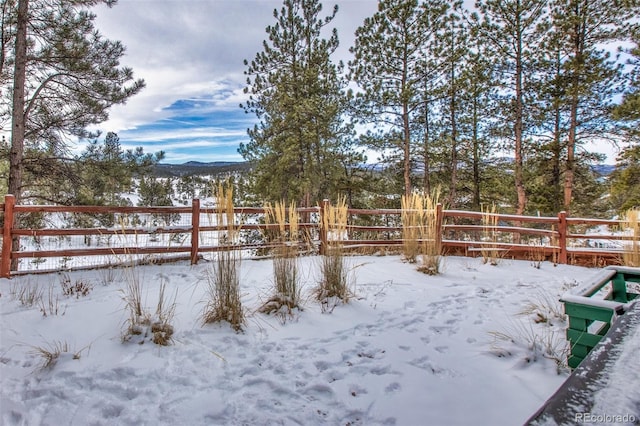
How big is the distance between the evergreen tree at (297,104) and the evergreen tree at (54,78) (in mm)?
4919

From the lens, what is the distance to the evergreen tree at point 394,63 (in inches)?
367

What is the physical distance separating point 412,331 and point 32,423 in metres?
2.37

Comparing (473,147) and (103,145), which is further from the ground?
(473,147)

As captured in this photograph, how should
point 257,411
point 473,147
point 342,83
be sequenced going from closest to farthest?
point 257,411
point 342,83
point 473,147

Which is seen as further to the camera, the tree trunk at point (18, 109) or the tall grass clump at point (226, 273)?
the tree trunk at point (18, 109)

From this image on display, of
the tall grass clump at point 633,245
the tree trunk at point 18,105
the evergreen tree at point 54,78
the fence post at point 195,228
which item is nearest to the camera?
the tall grass clump at point 633,245

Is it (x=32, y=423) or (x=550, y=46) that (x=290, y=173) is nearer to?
(x=550, y=46)

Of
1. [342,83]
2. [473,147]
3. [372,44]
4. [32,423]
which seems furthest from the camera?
[473,147]

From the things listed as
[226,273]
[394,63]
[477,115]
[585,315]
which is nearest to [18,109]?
[226,273]

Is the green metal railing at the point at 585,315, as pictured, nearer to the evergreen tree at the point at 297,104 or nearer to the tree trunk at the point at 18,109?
the tree trunk at the point at 18,109

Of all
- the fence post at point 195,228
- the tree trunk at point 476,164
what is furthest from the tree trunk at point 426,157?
the fence post at point 195,228

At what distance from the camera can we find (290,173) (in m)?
10.9

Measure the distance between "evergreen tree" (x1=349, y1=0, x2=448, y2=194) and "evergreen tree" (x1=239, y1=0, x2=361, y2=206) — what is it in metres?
0.87

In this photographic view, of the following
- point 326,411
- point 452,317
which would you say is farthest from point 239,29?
point 326,411
